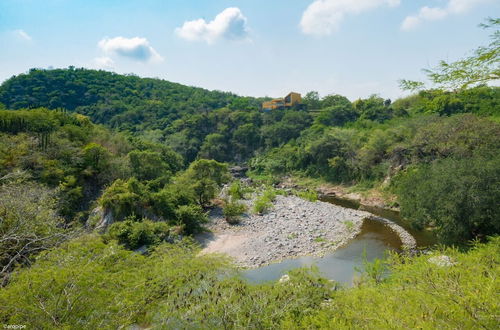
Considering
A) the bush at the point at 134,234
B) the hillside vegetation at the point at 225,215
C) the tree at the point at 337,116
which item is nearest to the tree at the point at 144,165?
the hillside vegetation at the point at 225,215

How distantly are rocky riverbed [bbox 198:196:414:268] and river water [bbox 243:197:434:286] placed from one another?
0.47 metres

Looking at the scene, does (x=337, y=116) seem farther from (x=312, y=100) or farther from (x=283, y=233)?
(x=283, y=233)

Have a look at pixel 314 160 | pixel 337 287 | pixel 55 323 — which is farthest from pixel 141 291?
pixel 314 160

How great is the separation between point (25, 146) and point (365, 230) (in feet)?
73.9

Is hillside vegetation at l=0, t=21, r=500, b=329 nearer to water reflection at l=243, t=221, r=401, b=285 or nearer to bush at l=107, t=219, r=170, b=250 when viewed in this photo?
bush at l=107, t=219, r=170, b=250

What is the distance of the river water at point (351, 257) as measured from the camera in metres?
13.8

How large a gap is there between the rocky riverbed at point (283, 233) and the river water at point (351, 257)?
1.55 feet

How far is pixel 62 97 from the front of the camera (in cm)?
5925

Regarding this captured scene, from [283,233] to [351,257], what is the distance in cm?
475

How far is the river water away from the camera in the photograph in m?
13.8

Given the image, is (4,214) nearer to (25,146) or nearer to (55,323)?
(55,323)

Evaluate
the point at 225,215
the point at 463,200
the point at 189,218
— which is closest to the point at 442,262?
the point at 463,200

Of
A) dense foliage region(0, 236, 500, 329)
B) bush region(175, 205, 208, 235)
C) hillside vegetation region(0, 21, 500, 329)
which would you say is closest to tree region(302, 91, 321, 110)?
hillside vegetation region(0, 21, 500, 329)

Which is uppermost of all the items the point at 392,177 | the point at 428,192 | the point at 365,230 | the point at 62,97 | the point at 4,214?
the point at 62,97
